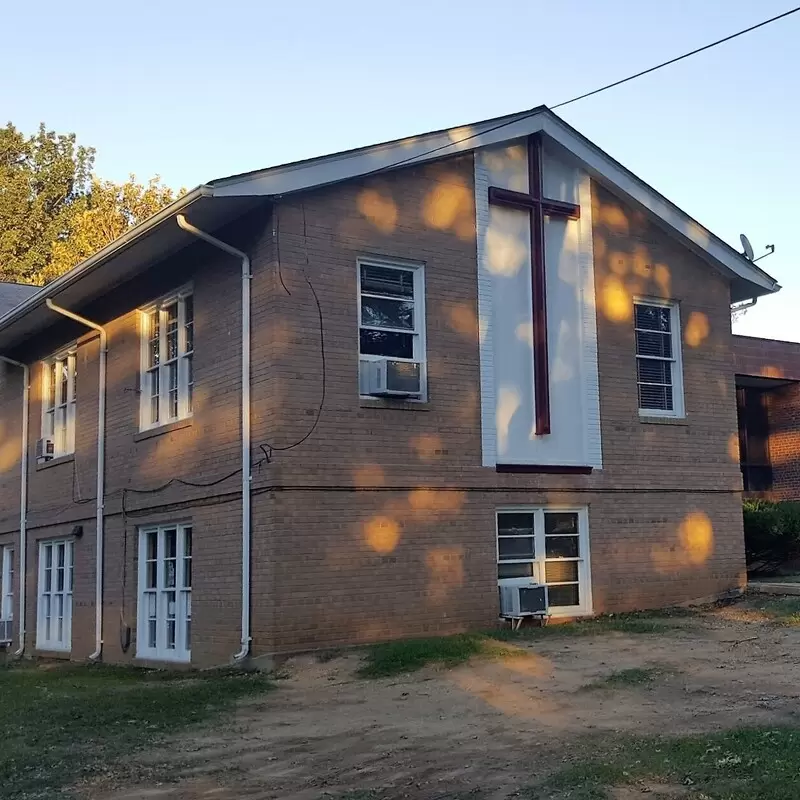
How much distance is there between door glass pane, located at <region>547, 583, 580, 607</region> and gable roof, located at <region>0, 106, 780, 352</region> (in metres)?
5.71

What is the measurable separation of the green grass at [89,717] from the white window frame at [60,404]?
6.15 meters

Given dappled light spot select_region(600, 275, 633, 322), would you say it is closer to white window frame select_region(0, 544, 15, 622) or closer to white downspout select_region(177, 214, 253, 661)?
white downspout select_region(177, 214, 253, 661)

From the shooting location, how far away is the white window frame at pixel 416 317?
14.3 m

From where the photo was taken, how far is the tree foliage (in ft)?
127

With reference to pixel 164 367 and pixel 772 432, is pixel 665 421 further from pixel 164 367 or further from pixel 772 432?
pixel 772 432

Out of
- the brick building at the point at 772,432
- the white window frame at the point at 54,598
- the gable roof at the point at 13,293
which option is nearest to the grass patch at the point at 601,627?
the white window frame at the point at 54,598

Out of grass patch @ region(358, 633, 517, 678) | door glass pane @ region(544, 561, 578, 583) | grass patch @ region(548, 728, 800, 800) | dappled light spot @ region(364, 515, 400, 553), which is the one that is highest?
dappled light spot @ region(364, 515, 400, 553)

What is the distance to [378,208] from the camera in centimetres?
1455

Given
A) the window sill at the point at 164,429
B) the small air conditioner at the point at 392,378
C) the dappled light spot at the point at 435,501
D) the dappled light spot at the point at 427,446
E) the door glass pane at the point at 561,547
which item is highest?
the small air conditioner at the point at 392,378

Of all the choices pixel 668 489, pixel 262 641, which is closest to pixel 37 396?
pixel 262 641

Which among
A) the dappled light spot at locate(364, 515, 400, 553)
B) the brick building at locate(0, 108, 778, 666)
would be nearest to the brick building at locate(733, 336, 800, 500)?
the brick building at locate(0, 108, 778, 666)

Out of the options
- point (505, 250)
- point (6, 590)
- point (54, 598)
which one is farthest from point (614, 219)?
point (6, 590)

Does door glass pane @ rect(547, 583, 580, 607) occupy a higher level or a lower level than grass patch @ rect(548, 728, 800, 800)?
higher

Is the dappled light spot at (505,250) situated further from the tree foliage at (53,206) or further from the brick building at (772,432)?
the tree foliage at (53,206)
